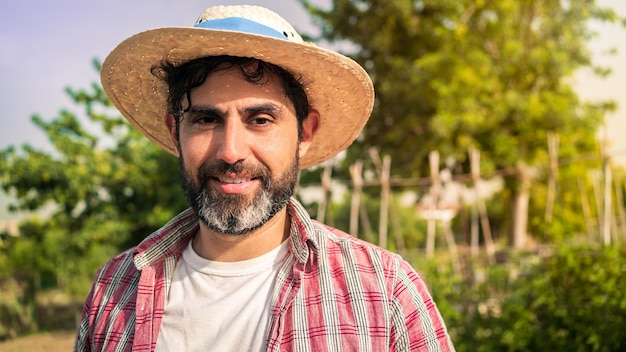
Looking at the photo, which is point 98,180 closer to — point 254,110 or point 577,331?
point 577,331

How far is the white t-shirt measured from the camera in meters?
1.62

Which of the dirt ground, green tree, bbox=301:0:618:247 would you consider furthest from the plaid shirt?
green tree, bbox=301:0:618:247

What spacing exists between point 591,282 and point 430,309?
289 cm

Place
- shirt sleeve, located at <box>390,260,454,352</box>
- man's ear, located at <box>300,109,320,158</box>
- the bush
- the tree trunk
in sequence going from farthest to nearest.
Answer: the tree trunk
the bush
man's ear, located at <box>300,109,320,158</box>
shirt sleeve, located at <box>390,260,454,352</box>

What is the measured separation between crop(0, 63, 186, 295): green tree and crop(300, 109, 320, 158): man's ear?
23.6 feet

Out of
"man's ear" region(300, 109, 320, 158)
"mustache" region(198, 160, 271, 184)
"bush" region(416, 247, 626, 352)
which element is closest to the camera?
"mustache" region(198, 160, 271, 184)

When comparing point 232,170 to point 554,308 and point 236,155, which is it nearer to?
point 236,155

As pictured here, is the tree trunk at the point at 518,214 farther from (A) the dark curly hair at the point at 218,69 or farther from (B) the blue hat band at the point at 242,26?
(B) the blue hat band at the point at 242,26

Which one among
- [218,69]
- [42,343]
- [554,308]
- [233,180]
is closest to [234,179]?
[233,180]

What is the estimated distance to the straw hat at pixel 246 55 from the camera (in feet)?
5.57

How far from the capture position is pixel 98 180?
371 inches

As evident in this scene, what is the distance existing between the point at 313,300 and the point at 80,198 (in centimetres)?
Result: 861

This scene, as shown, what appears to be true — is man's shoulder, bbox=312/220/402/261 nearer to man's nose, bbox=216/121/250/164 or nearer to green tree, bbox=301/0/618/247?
man's nose, bbox=216/121/250/164

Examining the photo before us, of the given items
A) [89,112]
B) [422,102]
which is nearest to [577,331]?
[89,112]
